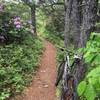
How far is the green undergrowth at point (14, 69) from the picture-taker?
7.90 meters

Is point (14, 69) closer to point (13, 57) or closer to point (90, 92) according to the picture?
point (13, 57)

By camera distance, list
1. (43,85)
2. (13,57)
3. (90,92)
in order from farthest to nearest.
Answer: (13,57) < (43,85) < (90,92)

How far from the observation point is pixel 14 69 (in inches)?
360

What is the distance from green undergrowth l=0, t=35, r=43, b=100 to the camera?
311 inches

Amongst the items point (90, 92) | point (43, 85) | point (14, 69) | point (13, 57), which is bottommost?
point (43, 85)

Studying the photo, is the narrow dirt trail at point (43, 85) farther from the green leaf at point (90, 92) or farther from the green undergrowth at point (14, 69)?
the green leaf at point (90, 92)

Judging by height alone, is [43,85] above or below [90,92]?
below

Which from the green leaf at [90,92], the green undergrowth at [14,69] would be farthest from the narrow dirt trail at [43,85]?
the green leaf at [90,92]

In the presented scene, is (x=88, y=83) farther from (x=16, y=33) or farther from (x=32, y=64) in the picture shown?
(x=16, y=33)

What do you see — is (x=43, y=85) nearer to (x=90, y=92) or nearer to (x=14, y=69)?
(x=14, y=69)

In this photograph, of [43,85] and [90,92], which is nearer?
[90,92]

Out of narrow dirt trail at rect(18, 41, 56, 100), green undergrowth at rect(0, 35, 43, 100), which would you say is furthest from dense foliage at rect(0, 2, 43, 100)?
narrow dirt trail at rect(18, 41, 56, 100)

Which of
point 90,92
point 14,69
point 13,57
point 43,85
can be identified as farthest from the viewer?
point 13,57

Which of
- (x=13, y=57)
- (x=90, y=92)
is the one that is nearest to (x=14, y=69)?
(x=13, y=57)
